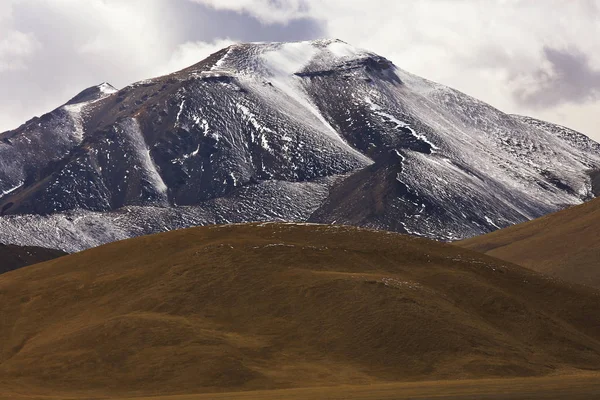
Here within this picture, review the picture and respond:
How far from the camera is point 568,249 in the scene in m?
175

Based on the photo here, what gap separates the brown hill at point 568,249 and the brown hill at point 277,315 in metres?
59.0

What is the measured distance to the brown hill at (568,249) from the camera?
162 m

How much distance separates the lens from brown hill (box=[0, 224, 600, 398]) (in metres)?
78.0

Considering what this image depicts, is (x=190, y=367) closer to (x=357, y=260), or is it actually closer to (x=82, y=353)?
(x=82, y=353)

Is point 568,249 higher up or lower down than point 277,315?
higher up

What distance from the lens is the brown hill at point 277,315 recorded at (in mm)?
78000

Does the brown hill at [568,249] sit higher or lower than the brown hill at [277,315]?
higher

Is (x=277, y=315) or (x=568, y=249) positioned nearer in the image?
(x=277, y=315)

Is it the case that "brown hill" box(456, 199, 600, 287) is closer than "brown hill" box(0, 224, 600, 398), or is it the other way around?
"brown hill" box(0, 224, 600, 398)

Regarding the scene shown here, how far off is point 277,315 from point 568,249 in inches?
3919

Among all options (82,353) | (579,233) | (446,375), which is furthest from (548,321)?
(579,233)

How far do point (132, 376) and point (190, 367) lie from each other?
4340mm

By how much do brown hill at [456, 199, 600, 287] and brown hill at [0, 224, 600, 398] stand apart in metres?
59.0

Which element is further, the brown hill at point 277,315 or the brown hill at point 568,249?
the brown hill at point 568,249
